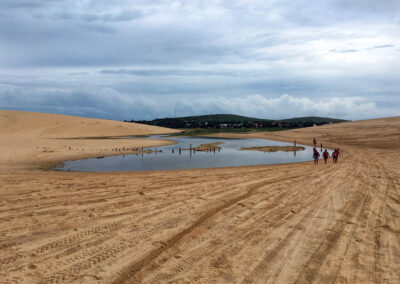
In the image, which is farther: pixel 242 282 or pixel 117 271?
pixel 117 271

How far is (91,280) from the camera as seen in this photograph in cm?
594

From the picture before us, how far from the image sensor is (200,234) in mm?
8320

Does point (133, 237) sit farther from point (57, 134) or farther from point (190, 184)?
point (57, 134)

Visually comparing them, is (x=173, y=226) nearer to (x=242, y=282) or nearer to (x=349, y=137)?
(x=242, y=282)

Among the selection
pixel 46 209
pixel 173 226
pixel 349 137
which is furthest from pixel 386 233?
pixel 349 137

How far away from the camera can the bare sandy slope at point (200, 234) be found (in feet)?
20.5

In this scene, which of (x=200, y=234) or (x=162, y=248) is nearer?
(x=162, y=248)

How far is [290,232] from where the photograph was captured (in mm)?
8406

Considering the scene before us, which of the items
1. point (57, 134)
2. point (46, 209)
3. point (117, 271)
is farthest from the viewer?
point (57, 134)

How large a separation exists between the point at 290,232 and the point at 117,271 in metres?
4.77

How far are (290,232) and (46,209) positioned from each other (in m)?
8.12

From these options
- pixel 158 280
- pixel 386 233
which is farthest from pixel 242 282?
pixel 386 233

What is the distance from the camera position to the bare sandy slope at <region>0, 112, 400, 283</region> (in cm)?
626

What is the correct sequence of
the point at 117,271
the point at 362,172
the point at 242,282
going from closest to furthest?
the point at 242,282
the point at 117,271
the point at 362,172
